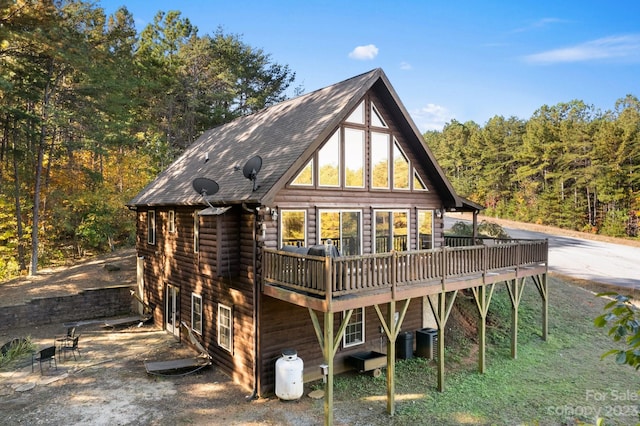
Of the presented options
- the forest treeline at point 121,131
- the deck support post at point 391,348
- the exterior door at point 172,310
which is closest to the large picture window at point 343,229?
the deck support post at point 391,348

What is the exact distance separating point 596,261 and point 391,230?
1933 centimetres

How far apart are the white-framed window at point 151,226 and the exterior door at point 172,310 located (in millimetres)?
2531

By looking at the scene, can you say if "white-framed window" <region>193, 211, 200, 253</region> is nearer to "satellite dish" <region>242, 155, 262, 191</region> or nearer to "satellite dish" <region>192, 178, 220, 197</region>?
"satellite dish" <region>192, 178, 220, 197</region>

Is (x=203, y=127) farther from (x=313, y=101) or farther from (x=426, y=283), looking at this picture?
(x=426, y=283)

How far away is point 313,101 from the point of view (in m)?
13.6

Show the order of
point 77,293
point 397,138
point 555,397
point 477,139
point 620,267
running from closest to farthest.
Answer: point 555,397 < point 397,138 < point 77,293 < point 620,267 < point 477,139

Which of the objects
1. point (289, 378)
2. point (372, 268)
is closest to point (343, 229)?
point (372, 268)

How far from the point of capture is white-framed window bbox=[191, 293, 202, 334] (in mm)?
13242

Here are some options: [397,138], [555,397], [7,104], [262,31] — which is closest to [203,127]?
[262,31]

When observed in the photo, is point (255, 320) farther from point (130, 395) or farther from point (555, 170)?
point (555, 170)

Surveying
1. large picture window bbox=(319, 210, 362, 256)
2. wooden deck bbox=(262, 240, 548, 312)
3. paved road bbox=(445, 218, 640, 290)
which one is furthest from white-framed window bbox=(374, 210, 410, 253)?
paved road bbox=(445, 218, 640, 290)

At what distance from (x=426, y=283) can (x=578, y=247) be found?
82.8 feet

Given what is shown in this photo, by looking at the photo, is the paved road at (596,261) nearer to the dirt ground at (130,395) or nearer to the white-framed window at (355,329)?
the white-framed window at (355,329)

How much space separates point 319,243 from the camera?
11594 millimetres
